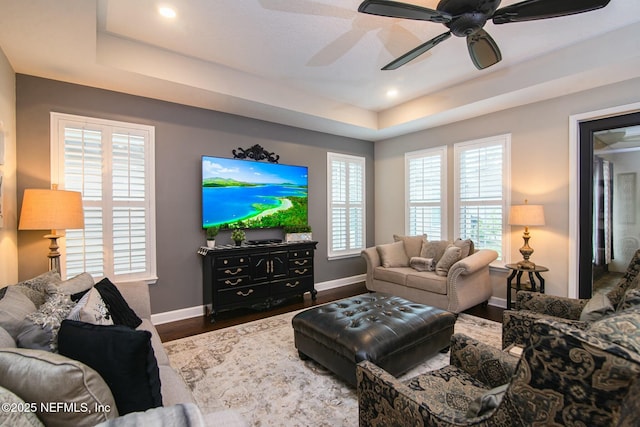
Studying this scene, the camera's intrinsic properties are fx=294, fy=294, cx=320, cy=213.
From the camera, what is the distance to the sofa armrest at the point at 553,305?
212 cm

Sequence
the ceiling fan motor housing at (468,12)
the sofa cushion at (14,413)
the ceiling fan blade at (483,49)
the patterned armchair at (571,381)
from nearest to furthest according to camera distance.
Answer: the patterned armchair at (571,381) < the sofa cushion at (14,413) < the ceiling fan motor housing at (468,12) < the ceiling fan blade at (483,49)

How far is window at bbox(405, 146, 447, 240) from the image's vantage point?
187 inches

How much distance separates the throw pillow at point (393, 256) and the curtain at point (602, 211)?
220cm

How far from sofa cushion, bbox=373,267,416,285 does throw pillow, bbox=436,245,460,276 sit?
0.40 metres

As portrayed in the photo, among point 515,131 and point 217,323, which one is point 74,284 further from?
point 515,131

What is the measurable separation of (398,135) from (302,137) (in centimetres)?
180

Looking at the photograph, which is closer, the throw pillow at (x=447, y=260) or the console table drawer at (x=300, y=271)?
the throw pillow at (x=447, y=260)

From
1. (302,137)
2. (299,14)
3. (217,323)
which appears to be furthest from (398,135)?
(217,323)

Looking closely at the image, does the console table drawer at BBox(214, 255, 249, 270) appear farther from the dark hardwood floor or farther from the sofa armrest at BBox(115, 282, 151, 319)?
the sofa armrest at BBox(115, 282, 151, 319)

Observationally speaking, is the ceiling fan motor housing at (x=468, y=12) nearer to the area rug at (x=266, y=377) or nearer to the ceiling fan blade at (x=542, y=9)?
the ceiling fan blade at (x=542, y=9)

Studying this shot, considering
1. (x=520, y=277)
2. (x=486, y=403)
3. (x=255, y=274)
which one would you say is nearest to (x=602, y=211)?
(x=520, y=277)

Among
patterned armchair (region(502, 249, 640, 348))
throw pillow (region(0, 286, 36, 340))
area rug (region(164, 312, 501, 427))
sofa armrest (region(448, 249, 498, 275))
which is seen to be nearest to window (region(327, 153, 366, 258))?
sofa armrest (region(448, 249, 498, 275))

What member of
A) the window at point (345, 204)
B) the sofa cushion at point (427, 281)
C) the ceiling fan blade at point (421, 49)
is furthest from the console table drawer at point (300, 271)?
the ceiling fan blade at point (421, 49)

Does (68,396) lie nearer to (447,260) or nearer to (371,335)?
(371,335)
